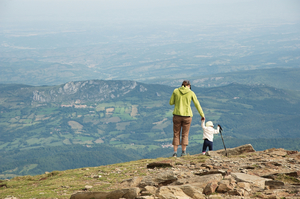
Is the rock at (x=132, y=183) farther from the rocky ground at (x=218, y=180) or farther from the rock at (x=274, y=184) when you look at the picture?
the rock at (x=274, y=184)

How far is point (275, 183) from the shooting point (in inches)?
475

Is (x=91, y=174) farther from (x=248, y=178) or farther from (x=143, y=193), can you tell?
(x=248, y=178)

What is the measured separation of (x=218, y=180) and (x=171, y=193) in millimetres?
2643

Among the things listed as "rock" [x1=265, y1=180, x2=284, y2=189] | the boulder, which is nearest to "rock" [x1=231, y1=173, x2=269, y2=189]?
"rock" [x1=265, y1=180, x2=284, y2=189]

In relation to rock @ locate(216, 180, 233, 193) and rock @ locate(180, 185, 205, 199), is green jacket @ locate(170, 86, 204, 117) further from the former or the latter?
rock @ locate(180, 185, 205, 199)

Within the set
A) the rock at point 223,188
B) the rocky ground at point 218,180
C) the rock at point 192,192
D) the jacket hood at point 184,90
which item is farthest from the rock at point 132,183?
the jacket hood at point 184,90

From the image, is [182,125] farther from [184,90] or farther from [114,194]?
[114,194]

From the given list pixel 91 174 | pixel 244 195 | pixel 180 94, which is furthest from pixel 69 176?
pixel 244 195

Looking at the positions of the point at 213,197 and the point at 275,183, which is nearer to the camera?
the point at 213,197

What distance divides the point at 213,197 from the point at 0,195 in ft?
35.9

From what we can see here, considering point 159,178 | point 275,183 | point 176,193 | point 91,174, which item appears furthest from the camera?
point 91,174

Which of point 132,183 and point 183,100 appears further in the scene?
point 183,100

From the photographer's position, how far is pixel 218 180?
12102mm

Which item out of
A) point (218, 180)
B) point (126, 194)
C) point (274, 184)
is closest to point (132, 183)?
Result: point (126, 194)
